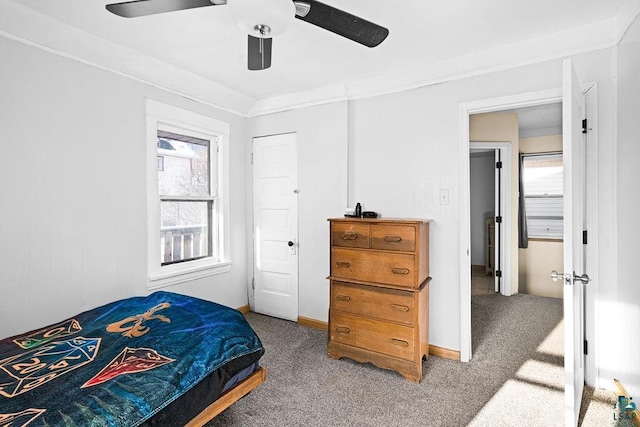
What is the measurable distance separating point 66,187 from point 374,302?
2462 mm

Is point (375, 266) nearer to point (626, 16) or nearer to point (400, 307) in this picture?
point (400, 307)

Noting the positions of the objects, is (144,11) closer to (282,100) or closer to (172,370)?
(172,370)

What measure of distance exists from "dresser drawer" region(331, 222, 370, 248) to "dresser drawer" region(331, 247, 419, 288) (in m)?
0.05

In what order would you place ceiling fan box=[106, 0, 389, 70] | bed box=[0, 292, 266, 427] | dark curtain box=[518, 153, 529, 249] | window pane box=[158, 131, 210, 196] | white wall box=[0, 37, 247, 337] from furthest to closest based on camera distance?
1. dark curtain box=[518, 153, 529, 249]
2. window pane box=[158, 131, 210, 196]
3. white wall box=[0, 37, 247, 337]
4. ceiling fan box=[106, 0, 389, 70]
5. bed box=[0, 292, 266, 427]

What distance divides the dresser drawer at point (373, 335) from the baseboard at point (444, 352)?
56cm

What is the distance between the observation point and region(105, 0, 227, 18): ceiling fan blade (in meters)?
1.57

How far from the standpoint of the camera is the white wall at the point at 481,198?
21.2ft

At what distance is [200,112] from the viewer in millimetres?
3525

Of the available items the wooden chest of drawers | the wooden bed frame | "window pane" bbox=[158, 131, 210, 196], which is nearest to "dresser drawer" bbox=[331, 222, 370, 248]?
the wooden chest of drawers

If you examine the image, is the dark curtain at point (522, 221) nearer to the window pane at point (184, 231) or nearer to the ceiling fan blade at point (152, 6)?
the window pane at point (184, 231)

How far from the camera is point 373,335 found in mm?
2723

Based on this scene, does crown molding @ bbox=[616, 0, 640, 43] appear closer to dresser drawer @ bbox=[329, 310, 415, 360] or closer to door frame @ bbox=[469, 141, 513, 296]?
dresser drawer @ bbox=[329, 310, 415, 360]

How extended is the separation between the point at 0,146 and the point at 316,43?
7.33 ft

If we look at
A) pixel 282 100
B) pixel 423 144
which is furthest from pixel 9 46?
pixel 423 144
